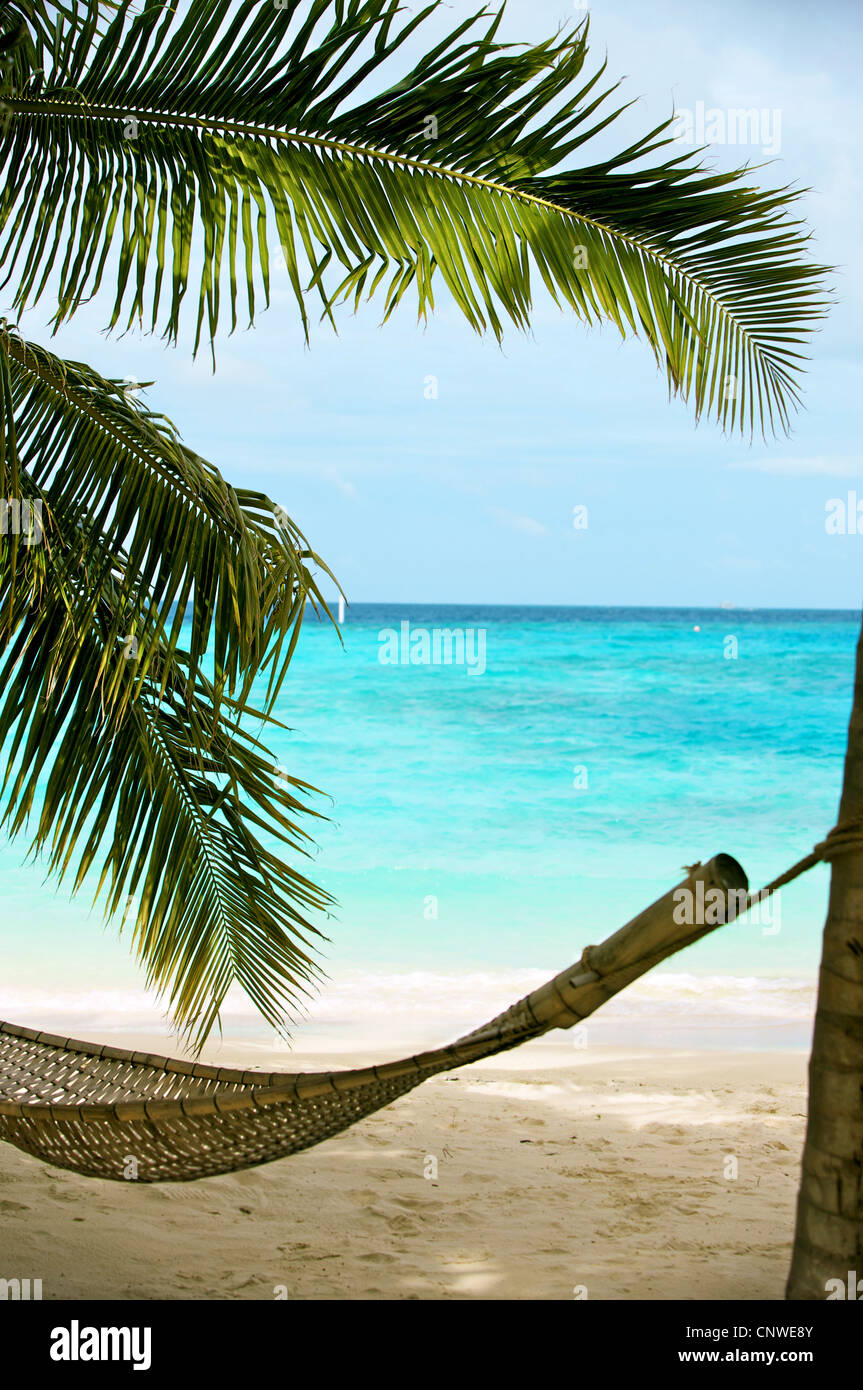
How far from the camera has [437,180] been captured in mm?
1711

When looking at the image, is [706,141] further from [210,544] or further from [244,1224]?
[244,1224]

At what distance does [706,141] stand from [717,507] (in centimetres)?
3076

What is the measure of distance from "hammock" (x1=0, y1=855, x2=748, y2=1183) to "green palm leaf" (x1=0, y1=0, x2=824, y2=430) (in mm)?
929

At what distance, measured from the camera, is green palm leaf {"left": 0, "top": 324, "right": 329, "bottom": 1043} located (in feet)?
6.54

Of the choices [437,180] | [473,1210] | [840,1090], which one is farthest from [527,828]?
[840,1090]

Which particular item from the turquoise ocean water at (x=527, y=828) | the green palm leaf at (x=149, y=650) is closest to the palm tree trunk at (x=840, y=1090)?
the green palm leaf at (x=149, y=650)

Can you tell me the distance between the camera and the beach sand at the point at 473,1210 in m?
2.21

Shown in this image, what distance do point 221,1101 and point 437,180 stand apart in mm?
1484

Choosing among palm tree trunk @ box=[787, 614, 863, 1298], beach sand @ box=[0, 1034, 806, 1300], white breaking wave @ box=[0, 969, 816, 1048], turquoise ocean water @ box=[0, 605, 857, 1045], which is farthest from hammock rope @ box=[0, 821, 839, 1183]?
white breaking wave @ box=[0, 969, 816, 1048]

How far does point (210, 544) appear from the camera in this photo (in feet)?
6.57

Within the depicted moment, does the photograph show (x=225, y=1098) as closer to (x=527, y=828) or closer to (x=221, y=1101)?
(x=221, y=1101)

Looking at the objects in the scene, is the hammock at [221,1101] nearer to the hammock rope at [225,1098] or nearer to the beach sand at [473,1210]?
the hammock rope at [225,1098]

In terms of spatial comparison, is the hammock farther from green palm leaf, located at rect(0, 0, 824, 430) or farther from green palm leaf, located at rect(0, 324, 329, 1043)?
green palm leaf, located at rect(0, 0, 824, 430)
